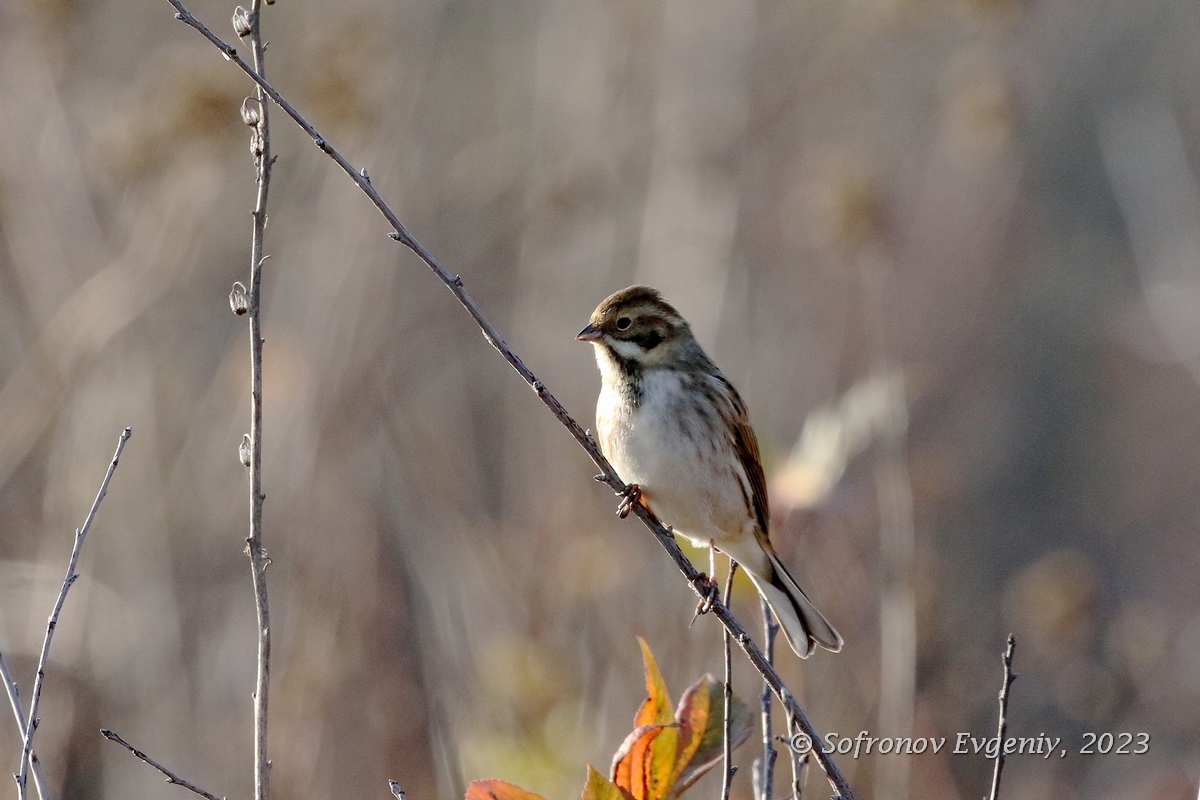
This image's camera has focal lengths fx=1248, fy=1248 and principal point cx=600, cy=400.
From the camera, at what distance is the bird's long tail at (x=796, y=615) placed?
11.3 feet

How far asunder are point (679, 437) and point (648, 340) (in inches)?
11.7

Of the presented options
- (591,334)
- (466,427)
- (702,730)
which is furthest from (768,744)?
(466,427)

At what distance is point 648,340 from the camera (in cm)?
354

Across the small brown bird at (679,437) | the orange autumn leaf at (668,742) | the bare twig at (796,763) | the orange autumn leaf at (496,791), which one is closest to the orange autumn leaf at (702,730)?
the orange autumn leaf at (668,742)

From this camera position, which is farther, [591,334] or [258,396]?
[591,334]

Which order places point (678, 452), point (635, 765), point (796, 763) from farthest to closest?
1. point (678, 452)
2. point (796, 763)
3. point (635, 765)

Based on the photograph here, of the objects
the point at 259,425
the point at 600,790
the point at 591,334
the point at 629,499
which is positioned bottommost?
the point at 600,790

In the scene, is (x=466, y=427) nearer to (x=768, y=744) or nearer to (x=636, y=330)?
(x=636, y=330)

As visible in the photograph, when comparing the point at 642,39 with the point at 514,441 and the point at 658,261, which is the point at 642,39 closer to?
the point at 658,261

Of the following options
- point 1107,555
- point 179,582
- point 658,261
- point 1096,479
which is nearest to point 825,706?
point 658,261

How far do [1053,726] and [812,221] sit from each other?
2713mm

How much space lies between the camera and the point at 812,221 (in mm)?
6152

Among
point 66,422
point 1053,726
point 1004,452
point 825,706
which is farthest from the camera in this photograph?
point 1004,452

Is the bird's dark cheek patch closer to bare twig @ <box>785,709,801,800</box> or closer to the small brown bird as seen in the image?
the small brown bird
